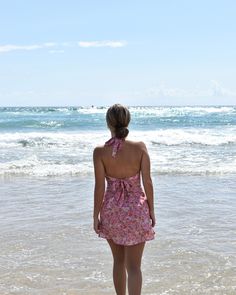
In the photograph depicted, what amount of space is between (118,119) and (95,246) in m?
2.84

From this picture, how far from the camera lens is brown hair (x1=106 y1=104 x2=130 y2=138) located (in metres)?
4.05

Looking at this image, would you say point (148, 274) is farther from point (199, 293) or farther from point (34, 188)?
point (34, 188)

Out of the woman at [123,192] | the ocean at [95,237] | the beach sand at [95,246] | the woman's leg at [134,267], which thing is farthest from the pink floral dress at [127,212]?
the beach sand at [95,246]

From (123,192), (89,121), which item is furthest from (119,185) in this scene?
(89,121)

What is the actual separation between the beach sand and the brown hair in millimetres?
1725

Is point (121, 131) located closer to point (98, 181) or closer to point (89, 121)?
point (98, 181)

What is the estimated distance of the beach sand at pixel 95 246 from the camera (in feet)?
17.2

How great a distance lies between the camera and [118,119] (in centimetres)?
407

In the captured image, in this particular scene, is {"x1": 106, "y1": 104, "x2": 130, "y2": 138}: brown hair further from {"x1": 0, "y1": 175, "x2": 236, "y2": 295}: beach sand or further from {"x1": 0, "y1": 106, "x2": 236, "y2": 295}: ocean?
{"x1": 0, "y1": 175, "x2": 236, "y2": 295}: beach sand

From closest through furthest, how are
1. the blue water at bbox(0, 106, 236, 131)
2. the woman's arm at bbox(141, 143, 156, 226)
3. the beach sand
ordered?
the woman's arm at bbox(141, 143, 156, 226) < the beach sand < the blue water at bbox(0, 106, 236, 131)

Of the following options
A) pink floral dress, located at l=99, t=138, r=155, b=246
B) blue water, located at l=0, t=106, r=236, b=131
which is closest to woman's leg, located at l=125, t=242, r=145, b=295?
pink floral dress, located at l=99, t=138, r=155, b=246

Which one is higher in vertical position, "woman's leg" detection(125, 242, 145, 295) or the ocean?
"woman's leg" detection(125, 242, 145, 295)

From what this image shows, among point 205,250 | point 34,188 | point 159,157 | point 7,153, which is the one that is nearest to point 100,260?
point 205,250

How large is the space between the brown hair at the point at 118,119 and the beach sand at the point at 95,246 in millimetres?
1725
